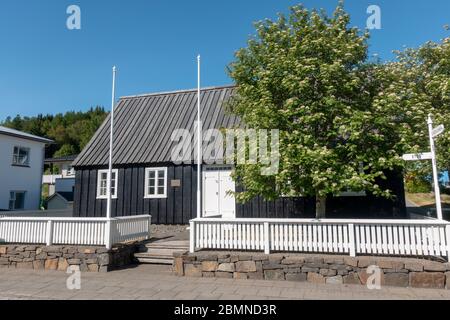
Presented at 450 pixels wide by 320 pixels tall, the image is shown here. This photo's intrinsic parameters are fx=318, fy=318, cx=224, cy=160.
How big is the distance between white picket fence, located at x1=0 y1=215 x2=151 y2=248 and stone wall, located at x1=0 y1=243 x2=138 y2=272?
0.24 meters

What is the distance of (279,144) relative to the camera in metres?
8.73

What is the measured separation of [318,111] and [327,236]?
348 cm

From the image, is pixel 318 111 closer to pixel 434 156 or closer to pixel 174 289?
pixel 434 156

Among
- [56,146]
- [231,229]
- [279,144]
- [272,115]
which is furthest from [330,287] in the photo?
[56,146]

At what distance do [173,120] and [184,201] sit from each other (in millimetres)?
4525

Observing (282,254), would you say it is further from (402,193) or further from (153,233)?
(402,193)

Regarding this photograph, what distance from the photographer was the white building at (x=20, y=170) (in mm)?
19828

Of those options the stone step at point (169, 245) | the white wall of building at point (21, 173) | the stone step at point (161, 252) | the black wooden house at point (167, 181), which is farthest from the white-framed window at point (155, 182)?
the white wall of building at point (21, 173)

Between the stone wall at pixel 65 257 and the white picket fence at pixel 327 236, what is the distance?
227 cm

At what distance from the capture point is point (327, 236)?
769 centimetres
